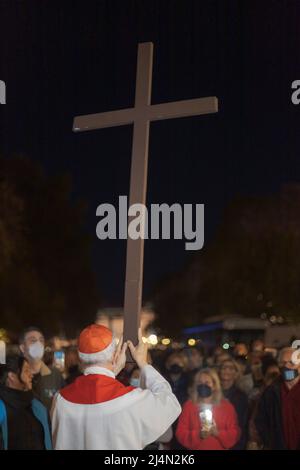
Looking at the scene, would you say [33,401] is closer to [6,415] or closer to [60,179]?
[6,415]

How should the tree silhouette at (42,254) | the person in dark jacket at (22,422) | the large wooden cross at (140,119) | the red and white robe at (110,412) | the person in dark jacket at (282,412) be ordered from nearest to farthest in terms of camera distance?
the red and white robe at (110,412) < the large wooden cross at (140,119) < the person in dark jacket at (22,422) < the person in dark jacket at (282,412) < the tree silhouette at (42,254)

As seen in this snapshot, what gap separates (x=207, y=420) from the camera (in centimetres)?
699

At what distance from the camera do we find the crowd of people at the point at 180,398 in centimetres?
416

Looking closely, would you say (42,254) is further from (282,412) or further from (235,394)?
(282,412)

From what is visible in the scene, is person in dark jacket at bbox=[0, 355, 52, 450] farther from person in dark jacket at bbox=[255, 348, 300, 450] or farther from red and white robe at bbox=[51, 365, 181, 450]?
person in dark jacket at bbox=[255, 348, 300, 450]

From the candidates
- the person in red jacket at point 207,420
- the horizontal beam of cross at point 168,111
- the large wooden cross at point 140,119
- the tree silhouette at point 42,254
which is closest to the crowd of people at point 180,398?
the person in red jacket at point 207,420

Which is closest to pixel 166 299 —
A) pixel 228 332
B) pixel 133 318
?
pixel 228 332

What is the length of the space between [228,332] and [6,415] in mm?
22839

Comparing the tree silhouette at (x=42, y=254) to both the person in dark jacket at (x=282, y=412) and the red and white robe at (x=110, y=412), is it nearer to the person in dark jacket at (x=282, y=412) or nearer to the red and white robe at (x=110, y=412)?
the person in dark jacket at (x=282, y=412)

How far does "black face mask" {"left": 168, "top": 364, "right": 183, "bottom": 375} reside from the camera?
29.3 ft

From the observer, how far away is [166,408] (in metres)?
4.02

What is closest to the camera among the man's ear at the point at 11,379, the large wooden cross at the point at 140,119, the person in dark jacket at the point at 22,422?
the large wooden cross at the point at 140,119

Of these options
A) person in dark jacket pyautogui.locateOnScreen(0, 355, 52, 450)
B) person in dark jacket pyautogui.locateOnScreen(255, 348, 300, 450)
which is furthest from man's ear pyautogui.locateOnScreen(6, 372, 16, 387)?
person in dark jacket pyautogui.locateOnScreen(255, 348, 300, 450)

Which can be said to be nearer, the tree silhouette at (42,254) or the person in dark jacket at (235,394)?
the person in dark jacket at (235,394)
